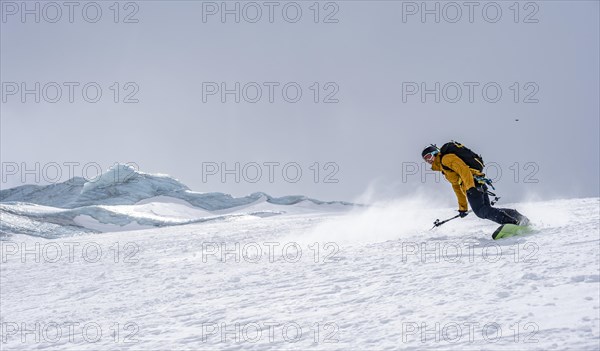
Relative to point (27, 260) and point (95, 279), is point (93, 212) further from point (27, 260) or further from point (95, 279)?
point (95, 279)

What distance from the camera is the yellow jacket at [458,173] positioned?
885 cm

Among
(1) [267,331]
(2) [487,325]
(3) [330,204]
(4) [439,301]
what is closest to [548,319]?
(2) [487,325]

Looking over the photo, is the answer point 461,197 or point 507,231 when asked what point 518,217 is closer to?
point 507,231

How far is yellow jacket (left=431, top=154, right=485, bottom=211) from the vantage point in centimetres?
885

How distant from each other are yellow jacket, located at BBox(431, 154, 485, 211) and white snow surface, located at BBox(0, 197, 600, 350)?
0.87m

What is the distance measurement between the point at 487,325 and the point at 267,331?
2131 millimetres

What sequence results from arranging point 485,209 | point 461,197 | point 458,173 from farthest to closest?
point 461,197 < point 458,173 < point 485,209

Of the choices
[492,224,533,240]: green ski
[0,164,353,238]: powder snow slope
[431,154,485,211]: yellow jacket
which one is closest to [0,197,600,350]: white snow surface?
[492,224,533,240]: green ski

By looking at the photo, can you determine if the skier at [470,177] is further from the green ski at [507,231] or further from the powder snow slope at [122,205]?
the powder snow slope at [122,205]

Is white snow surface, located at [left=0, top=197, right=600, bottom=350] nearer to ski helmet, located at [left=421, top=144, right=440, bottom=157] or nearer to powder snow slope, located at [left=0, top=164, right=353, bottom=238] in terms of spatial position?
ski helmet, located at [left=421, top=144, right=440, bottom=157]

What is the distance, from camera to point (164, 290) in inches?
299

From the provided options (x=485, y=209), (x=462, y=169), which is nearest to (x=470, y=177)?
(x=462, y=169)

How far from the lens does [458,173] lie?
898 centimetres

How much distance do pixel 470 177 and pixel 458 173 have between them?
0.84ft
